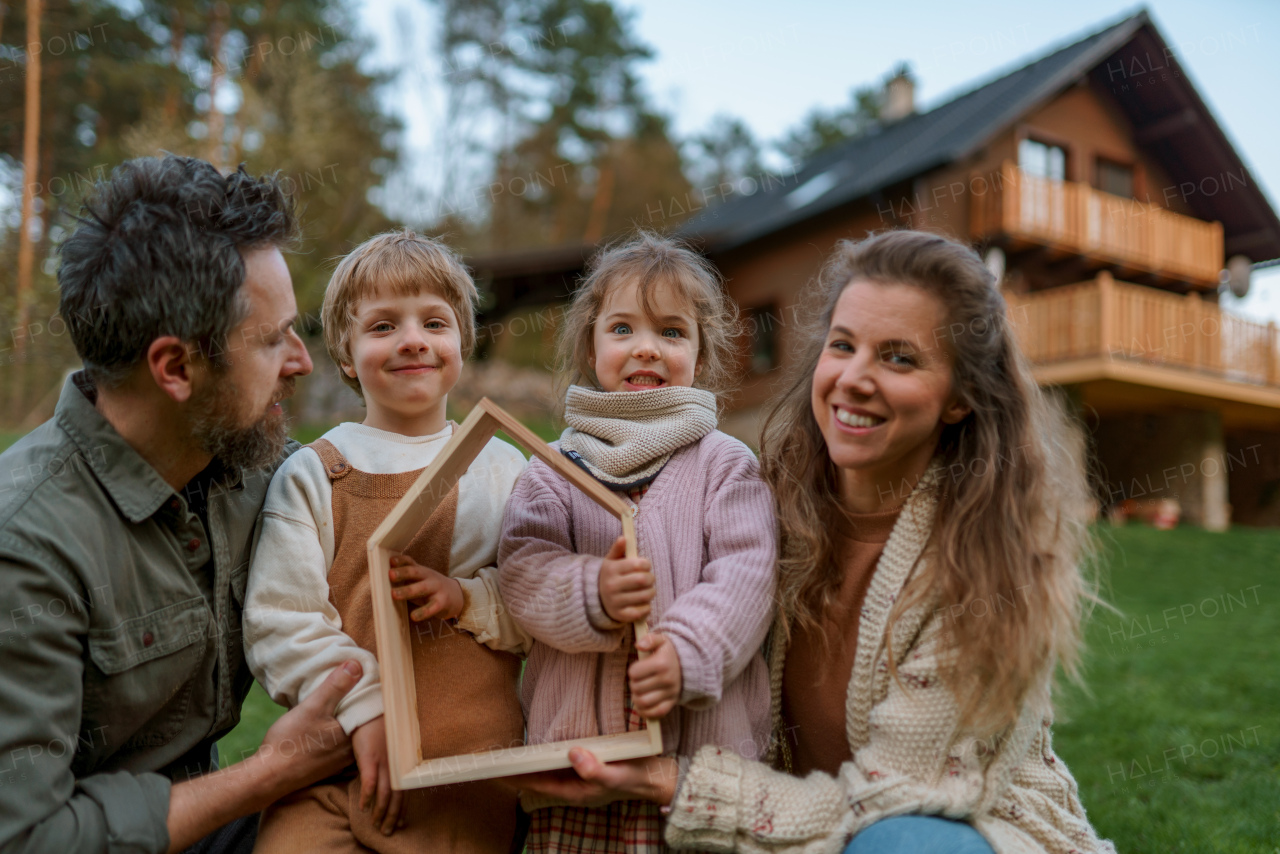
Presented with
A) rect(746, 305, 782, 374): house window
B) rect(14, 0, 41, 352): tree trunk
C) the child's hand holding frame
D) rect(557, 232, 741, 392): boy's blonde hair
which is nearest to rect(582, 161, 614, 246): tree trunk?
rect(746, 305, 782, 374): house window

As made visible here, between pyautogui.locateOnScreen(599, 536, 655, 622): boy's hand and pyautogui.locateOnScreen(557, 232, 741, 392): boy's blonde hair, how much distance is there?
81 centimetres

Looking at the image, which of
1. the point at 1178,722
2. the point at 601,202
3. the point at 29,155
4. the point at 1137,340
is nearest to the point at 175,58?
the point at 29,155

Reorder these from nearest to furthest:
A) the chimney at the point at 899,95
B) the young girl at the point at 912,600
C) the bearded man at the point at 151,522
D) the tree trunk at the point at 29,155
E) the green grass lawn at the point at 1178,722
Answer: the bearded man at the point at 151,522, the young girl at the point at 912,600, the green grass lawn at the point at 1178,722, the tree trunk at the point at 29,155, the chimney at the point at 899,95

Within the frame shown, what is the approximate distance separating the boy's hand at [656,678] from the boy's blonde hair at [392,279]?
1.14 meters

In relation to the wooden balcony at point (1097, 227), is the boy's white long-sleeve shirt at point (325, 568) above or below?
below

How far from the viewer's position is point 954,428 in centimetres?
255

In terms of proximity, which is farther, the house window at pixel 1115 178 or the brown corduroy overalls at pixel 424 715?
the house window at pixel 1115 178

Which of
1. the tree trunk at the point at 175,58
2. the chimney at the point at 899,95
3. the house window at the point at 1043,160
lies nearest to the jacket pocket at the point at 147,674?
the house window at the point at 1043,160

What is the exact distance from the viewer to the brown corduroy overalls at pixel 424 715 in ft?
7.45

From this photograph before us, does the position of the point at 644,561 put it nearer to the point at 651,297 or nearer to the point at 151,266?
the point at 651,297

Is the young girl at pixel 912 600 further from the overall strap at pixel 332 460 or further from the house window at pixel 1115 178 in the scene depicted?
the house window at pixel 1115 178

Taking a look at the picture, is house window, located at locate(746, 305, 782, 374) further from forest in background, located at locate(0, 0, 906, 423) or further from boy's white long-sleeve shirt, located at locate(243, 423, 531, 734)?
boy's white long-sleeve shirt, located at locate(243, 423, 531, 734)

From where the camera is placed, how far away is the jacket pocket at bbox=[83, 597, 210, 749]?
2.12 metres

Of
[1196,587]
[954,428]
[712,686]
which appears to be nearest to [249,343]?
[712,686]
